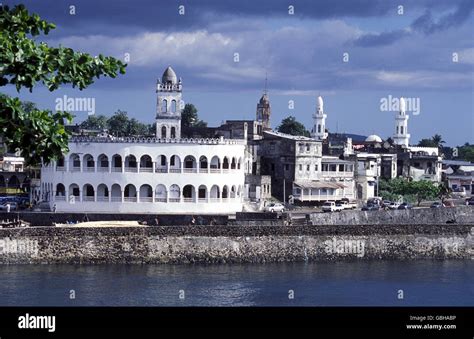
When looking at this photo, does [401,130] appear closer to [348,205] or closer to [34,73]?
[348,205]

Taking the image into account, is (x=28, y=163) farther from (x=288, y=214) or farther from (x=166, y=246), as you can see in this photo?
(x=288, y=214)

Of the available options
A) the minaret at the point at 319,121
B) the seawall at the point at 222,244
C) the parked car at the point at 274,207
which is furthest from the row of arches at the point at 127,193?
the minaret at the point at 319,121

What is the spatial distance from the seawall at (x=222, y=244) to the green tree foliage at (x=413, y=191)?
28523 millimetres

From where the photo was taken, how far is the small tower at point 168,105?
67500 millimetres

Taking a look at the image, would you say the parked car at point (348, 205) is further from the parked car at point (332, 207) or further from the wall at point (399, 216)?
the wall at point (399, 216)

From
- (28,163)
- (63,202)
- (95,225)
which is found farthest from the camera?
(63,202)

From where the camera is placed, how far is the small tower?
67.5 m

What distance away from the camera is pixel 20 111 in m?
13.2

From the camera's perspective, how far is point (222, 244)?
50.3m

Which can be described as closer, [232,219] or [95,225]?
[95,225]

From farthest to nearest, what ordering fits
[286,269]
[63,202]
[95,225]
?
[63,202], [95,225], [286,269]
